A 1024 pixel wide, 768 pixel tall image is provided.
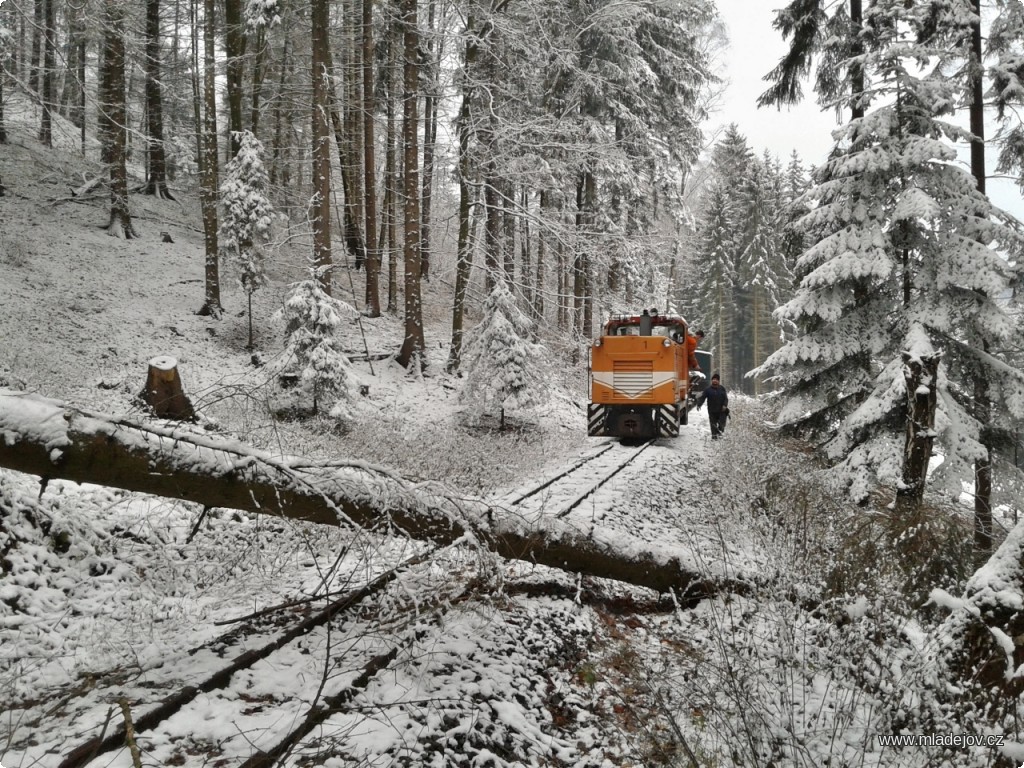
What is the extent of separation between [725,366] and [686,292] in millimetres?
6705

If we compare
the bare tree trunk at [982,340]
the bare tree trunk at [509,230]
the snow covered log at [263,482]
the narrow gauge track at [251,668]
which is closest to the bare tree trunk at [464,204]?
the bare tree trunk at [509,230]

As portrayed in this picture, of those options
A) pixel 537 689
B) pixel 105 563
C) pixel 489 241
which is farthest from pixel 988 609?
pixel 489 241

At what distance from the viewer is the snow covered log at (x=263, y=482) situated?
3.52 metres

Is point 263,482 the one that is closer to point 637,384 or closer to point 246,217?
point 637,384

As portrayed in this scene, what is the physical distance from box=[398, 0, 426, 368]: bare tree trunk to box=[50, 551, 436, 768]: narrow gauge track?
451 inches

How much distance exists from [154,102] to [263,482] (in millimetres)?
22152

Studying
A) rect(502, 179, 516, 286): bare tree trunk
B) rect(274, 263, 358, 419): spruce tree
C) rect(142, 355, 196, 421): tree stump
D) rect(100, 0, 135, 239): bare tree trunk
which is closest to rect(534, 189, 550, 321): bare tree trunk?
rect(502, 179, 516, 286): bare tree trunk

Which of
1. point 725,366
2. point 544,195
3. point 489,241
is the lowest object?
point 725,366

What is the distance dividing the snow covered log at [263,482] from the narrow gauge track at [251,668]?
0.45 meters

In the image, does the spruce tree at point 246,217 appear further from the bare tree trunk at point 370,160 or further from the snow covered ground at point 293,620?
the snow covered ground at point 293,620

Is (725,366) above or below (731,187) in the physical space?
below

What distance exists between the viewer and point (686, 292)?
153 ft

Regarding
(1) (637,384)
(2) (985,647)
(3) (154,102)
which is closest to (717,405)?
(1) (637,384)

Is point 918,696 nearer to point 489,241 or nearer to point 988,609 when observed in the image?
point 988,609
